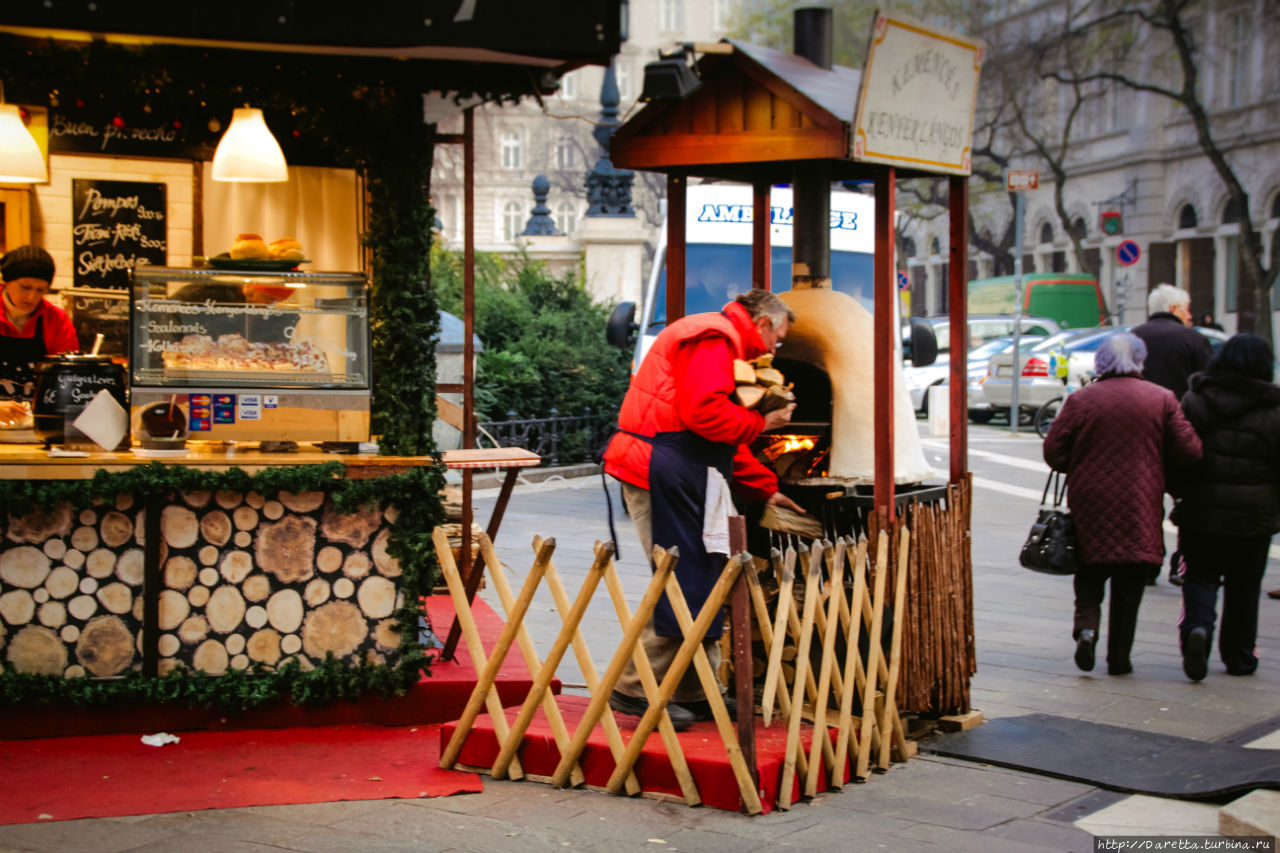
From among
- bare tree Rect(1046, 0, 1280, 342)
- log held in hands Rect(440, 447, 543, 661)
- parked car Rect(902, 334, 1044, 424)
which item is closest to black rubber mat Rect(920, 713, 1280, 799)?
log held in hands Rect(440, 447, 543, 661)

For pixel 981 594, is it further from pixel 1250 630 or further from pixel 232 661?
pixel 232 661

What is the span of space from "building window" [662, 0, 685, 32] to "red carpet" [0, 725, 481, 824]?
73137 millimetres

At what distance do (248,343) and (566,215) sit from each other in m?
64.6

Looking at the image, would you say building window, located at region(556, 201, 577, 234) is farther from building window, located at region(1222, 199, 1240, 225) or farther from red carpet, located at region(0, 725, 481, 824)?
red carpet, located at region(0, 725, 481, 824)

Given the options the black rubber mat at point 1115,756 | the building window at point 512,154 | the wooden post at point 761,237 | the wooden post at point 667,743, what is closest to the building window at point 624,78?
the building window at point 512,154

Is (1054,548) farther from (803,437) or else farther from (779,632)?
(779,632)

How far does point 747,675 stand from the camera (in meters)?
4.87

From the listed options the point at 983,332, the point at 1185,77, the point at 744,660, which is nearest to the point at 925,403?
the point at 983,332

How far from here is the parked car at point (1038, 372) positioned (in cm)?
2131

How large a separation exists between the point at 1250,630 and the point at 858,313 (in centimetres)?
290

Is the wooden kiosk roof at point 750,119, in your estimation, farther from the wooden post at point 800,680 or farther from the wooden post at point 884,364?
the wooden post at point 800,680

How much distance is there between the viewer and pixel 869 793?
5.23 m

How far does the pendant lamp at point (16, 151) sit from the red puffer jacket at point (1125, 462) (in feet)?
16.5

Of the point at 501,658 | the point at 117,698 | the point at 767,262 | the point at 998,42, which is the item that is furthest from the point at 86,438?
the point at 998,42
